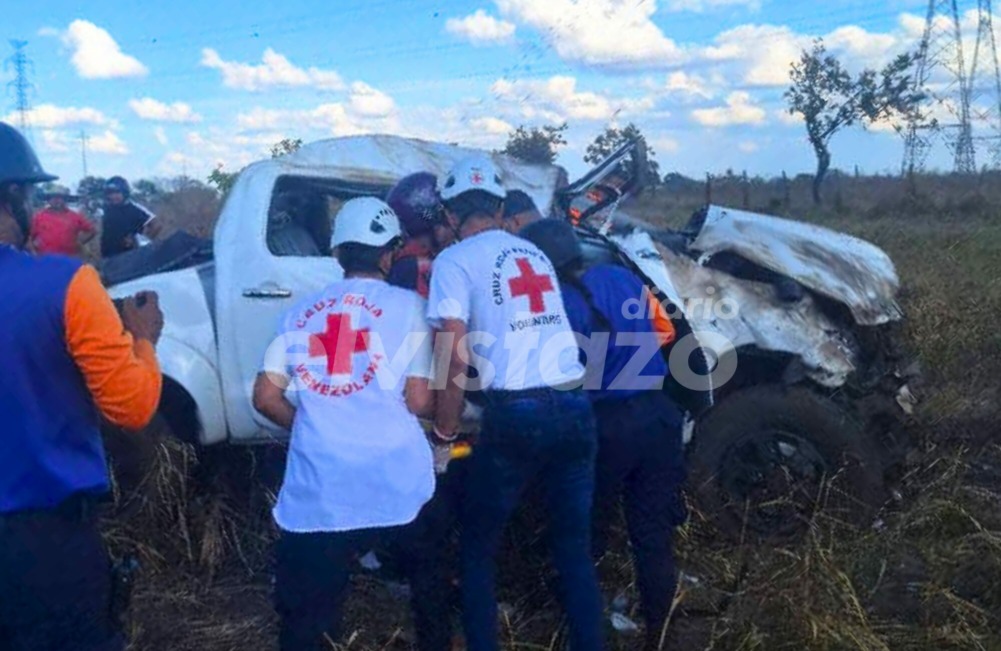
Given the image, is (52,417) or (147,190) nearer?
(52,417)

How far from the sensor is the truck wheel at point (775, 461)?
5227 millimetres

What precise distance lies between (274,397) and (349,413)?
0.31 metres

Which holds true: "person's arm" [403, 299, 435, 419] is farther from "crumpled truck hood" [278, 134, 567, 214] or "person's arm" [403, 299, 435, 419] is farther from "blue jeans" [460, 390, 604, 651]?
"crumpled truck hood" [278, 134, 567, 214]

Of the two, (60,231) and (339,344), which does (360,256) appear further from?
(60,231)

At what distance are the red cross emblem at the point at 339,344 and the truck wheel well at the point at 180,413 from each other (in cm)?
A: 220

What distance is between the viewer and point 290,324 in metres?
3.40

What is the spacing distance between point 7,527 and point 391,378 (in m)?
1.15

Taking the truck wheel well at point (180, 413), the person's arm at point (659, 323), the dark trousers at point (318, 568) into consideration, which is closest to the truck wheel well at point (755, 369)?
the person's arm at point (659, 323)

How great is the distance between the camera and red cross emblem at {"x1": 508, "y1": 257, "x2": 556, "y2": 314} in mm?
3816

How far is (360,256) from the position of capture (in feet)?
11.5

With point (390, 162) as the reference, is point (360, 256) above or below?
below

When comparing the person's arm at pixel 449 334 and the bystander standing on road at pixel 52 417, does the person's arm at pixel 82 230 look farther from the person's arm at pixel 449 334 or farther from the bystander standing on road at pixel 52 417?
the bystander standing on road at pixel 52 417

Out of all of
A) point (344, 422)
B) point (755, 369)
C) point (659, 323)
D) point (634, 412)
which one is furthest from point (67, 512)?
point (755, 369)

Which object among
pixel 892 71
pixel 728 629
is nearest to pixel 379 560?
pixel 728 629
